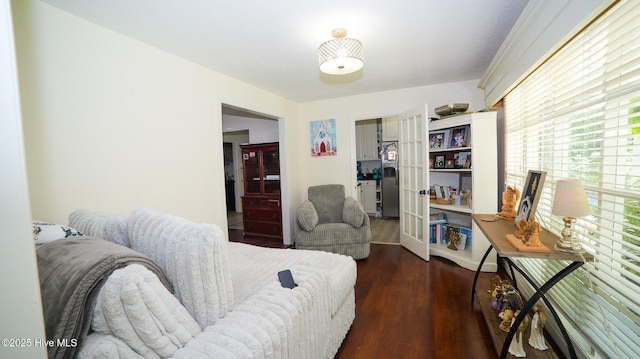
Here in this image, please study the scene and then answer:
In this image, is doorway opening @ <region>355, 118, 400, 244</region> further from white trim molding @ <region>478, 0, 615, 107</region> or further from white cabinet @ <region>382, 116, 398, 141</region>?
white trim molding @ <region>478, 0, 615, 107</region>

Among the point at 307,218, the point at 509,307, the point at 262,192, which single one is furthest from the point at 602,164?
the point at 262,192

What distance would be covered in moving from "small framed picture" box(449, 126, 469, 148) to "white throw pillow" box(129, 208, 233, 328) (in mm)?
3050

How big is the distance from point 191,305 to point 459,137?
326 centimetres

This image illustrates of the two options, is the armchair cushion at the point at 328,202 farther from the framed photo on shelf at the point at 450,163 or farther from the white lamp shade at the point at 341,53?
the white lamp shade at the point at 341,53

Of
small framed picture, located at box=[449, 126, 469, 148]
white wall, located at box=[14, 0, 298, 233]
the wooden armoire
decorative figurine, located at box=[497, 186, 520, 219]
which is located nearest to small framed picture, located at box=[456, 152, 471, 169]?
small framed picture, located at box=[449, 126, 469, 148]

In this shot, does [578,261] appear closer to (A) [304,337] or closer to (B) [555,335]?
(B) [555,335]

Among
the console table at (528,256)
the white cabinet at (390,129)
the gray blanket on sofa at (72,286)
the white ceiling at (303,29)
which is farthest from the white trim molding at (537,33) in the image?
the white cabinet at (390,129)

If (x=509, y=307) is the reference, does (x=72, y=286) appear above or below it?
above

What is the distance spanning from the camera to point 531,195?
68.7 inches

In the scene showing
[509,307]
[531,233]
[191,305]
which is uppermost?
[531,233]

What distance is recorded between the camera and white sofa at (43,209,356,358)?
0.81 meters

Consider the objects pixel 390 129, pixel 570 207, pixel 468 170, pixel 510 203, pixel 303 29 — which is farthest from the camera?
pixel 390 129

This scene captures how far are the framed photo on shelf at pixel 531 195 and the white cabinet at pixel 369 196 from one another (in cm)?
403

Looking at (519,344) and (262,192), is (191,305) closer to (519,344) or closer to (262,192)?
Answer: (519,344)
